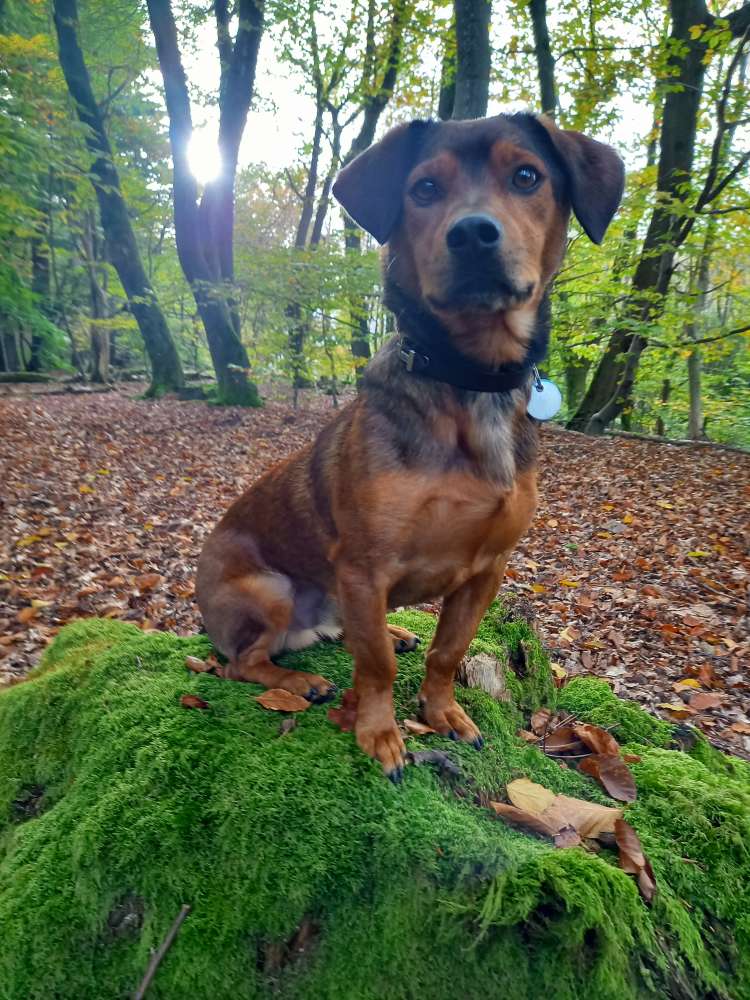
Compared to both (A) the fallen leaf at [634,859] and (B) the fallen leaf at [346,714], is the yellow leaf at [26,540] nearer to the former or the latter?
(B) the fallen leaf at [346,714]

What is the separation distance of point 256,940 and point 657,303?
435 inches

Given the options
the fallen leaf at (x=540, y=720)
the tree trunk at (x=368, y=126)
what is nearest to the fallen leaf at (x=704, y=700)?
the fallen leaf at (x=540, y=720)

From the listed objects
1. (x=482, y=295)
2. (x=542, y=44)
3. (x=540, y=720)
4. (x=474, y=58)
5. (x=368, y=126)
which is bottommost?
(x=540, y=720)

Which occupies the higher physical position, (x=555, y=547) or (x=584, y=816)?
(x=584, y=816)

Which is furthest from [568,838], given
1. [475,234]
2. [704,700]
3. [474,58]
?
[474,58]

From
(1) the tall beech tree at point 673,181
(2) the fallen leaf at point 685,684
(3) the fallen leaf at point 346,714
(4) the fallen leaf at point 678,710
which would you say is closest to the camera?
(3) the fallen leaf at point 346,714

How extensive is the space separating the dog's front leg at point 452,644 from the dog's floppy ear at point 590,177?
1.53 m

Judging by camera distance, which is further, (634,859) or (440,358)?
(440,358)

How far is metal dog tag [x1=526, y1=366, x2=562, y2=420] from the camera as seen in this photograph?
9.14ft

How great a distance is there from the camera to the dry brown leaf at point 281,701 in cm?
259

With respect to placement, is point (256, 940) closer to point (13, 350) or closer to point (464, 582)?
point (464, 582)

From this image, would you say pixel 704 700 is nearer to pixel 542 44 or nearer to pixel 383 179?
pixel 383 179

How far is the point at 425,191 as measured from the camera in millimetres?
2590

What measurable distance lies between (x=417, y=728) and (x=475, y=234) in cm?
200
